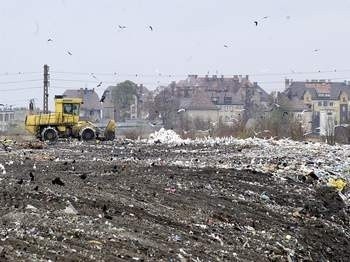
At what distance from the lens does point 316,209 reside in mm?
12039

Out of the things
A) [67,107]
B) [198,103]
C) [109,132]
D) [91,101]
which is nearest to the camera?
[67,107]

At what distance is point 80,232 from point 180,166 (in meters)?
7.21

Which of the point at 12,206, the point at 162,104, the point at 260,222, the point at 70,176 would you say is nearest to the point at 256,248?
the point at 260,222

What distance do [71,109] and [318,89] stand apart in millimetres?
62251

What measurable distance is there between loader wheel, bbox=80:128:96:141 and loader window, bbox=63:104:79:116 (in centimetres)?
141

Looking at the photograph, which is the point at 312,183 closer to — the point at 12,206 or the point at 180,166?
the point at 180,166

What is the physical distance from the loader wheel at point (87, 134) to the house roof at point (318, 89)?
56705 millimetres

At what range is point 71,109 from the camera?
111 feet

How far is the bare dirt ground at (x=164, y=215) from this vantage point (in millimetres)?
7180

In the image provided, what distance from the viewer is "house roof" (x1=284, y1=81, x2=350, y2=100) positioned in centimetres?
8819

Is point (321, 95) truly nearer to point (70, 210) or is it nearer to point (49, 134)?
point (49, 134)

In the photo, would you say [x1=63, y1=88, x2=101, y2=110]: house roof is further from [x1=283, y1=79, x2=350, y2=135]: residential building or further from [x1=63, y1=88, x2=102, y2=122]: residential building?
[x1=283, y1=79, x2=350, y2=135]: residential building

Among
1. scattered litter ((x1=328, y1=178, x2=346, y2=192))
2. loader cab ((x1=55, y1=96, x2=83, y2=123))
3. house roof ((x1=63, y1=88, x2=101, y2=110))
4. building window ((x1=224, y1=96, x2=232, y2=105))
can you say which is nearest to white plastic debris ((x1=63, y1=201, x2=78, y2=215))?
scattered litter ((x1=328, y1=178, x2=346, y2=192))

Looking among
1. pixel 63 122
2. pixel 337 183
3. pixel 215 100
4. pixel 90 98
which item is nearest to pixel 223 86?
pixel 215 100
